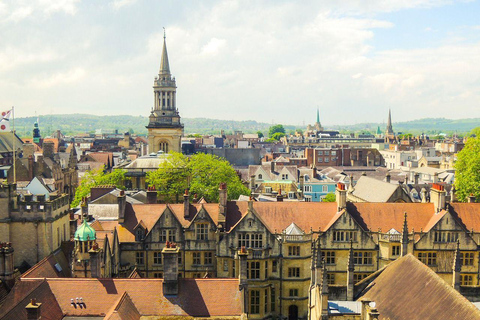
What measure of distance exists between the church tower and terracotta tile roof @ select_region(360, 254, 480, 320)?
80066 millimetres

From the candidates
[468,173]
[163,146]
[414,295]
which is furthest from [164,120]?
[414,295]

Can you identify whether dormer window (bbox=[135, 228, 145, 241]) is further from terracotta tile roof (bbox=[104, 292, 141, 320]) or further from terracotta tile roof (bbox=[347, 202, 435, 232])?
terracotta tile roof (bbox=[347, 202, 435, 232])

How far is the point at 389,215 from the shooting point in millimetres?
49781

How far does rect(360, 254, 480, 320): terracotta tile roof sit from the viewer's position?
23.6 metres

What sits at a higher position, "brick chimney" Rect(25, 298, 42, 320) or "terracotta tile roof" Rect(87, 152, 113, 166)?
"terracotta tile roof" Rect(87, 152, 113, 166)

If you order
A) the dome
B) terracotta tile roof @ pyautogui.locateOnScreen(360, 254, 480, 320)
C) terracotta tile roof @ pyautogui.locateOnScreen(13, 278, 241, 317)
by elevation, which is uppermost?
the dome

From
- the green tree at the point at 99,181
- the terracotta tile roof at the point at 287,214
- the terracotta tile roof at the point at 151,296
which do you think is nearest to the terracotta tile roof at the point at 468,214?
the terracotta tile roof at the point at 287,214

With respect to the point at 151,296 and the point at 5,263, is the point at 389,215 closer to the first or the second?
the point at 151,296

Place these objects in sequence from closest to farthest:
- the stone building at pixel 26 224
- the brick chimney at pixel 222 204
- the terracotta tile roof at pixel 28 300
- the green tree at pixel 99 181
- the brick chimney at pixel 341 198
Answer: the terracotta tile roof at pixel 28 300 → the stone building at pixel 26 224 → the brick chimney at pixel 222 204 → the brick chimney at pixel 341 198 → the green tree at pixel 99 181

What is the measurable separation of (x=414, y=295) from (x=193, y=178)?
54178mm

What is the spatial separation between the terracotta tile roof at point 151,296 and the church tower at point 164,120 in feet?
249

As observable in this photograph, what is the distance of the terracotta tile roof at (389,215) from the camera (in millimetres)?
49125

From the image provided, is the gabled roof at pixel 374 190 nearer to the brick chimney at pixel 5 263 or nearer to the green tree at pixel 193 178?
the green tree at pixel 193 178

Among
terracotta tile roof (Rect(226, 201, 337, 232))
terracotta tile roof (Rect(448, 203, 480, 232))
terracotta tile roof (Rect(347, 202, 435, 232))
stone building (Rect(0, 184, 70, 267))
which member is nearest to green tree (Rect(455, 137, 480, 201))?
terracotta tile roof (Rect(448, 203, 480, 232))
